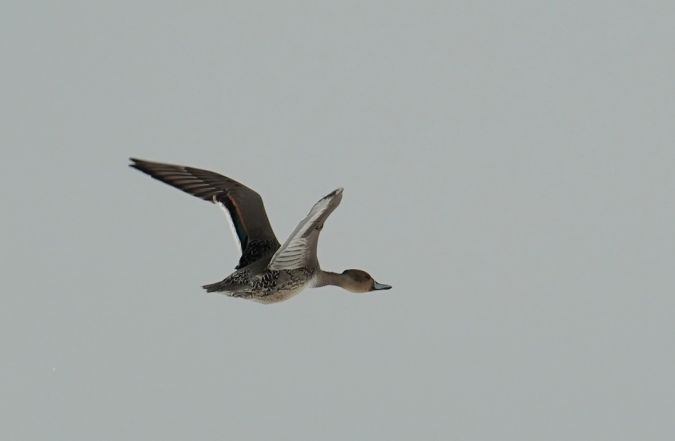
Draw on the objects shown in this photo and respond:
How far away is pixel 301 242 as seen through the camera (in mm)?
7535

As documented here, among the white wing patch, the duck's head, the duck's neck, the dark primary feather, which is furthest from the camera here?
the duck's head

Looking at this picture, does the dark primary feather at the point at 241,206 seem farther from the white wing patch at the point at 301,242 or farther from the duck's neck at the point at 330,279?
the white wing patch at the point at 301,242

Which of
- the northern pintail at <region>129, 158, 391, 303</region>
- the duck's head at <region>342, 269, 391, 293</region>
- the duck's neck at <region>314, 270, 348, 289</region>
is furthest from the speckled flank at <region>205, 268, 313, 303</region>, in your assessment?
the duck's head at <region>342, 269, 391, 293</region>

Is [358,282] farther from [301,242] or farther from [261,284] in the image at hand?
[301,242]

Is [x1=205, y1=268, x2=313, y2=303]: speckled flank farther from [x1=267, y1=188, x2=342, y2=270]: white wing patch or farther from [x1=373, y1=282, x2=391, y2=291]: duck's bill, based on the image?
[x1=373, y1=282, x2=391, y2=291]: duck's bill

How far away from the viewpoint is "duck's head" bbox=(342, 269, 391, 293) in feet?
29.7

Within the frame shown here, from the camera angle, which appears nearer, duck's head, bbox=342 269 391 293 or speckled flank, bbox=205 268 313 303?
speckled flank, bbox=205 268 313 303

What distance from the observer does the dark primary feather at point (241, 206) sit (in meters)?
8.55

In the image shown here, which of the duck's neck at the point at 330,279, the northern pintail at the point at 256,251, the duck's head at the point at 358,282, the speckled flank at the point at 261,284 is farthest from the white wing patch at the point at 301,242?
the duck's head at the point at 358,282

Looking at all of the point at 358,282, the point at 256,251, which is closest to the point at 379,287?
the point at 358,282

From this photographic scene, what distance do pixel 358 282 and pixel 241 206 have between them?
4.16 feet

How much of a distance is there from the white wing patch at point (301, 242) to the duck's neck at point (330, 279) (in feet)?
1.97

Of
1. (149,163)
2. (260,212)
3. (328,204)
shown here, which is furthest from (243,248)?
(328,204)

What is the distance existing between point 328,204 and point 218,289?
1.84m
